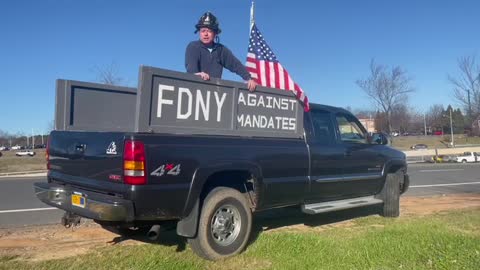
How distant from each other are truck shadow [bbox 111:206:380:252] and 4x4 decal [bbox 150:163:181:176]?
1.26 metres

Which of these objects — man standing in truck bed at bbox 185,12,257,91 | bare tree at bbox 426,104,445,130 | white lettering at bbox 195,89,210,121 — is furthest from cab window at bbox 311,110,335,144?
bare tree at bbox 426,104,445,130

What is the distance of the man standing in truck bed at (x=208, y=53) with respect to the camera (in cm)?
600

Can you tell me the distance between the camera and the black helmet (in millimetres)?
6004

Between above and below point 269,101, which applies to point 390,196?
below

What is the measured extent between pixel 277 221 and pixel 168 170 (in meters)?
3.42

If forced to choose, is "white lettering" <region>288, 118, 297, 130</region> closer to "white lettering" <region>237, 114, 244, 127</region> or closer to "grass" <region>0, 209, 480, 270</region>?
"white lettering" <region>237, 114, 244, 127</region>

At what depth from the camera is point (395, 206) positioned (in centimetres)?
768

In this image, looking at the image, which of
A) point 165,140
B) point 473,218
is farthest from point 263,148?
point 473,218

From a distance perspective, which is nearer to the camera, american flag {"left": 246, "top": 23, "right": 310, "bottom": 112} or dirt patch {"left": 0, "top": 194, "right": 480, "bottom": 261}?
dirt patch {"left": 0, "top": 194, "right": 480, "bottom": 261}

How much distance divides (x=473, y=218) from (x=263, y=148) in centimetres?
407

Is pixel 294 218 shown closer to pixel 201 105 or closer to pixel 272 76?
pixel 272 76

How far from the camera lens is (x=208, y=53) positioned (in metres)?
6.13

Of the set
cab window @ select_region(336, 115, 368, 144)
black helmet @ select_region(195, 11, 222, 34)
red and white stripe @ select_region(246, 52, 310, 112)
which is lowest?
cab window @ select_region(336, 115, 368, 144)

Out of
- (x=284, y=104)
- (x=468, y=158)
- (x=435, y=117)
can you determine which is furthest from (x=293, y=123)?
(x=435, y=117)
